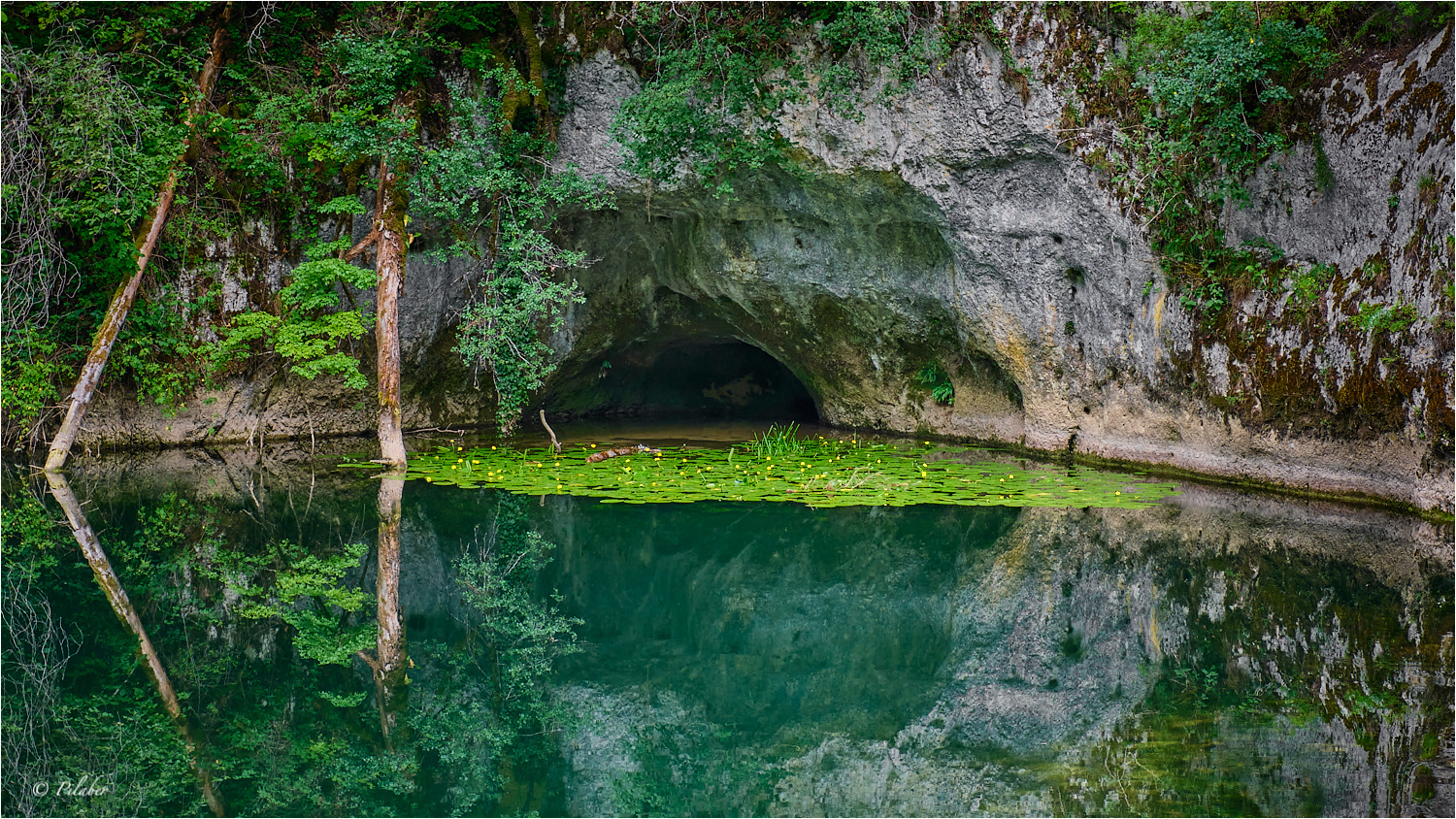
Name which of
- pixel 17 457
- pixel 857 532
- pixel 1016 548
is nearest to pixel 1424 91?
pixel 1016 548

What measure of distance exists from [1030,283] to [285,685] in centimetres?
1013

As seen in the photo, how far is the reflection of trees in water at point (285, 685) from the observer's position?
3957 mm

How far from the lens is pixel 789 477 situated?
10.9 meters

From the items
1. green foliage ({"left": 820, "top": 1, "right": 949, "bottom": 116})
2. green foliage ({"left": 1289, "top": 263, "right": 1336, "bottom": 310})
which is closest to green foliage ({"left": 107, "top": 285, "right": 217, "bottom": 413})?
green foliage ({"left": 820, "top": 1, "right": 949, "bottom": 116})

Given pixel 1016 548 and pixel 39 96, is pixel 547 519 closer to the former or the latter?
pixel 1016 548

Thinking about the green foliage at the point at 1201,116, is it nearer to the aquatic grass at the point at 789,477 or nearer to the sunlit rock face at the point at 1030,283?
the sunlit rock face at the point at 1030,283

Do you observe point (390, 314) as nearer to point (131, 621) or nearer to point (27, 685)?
point (131, 621)

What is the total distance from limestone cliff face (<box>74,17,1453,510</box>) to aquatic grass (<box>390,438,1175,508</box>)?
137 cm

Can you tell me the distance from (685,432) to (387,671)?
11500mm

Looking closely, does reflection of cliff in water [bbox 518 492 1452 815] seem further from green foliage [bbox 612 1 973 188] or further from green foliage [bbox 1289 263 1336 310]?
green foliage [bbox 612 1 973 188]

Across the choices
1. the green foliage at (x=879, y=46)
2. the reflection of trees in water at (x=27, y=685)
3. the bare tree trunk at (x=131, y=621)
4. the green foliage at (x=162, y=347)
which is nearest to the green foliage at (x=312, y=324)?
the green foliage at (x=162, y=347)

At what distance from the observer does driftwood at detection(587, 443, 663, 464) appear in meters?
12.3

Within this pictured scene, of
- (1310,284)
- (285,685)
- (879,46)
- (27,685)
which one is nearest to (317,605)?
(285,685)

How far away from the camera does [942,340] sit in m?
15.0
